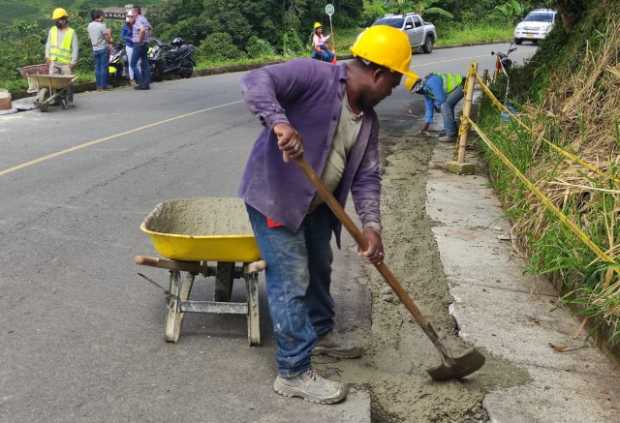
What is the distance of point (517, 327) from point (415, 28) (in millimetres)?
27839

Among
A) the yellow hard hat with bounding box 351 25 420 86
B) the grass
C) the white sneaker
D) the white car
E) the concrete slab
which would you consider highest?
the yellow hard hat with bounding box 351 25 420 86

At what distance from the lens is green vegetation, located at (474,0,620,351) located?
4820 mm

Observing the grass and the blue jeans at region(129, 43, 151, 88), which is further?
the grass

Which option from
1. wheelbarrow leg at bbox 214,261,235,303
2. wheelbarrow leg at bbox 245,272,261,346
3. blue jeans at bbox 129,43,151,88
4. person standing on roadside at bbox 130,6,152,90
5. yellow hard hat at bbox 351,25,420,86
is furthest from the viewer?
blue jeans at bbox 129,43,151,88

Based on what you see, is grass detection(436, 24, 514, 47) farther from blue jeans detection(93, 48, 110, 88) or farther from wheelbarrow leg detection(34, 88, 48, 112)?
wheelbarrow leg detection(34, 88, 48, 112)

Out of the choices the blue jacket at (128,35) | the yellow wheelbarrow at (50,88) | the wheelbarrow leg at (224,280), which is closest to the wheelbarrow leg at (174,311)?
the wheelbarrow leg at (224,280)

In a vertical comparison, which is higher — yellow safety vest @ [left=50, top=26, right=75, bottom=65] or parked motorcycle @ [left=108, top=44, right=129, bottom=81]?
yellow safety vest @ [left=50, top=26, right=75, bottom=65]

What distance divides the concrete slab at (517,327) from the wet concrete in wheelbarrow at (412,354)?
0.09 metres

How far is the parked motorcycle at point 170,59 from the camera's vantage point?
63.9 ft

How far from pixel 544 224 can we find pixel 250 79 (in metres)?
3.30

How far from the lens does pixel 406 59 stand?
3660 mm

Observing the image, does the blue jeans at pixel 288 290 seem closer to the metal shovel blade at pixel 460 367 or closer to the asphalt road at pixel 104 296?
the asphalt road at pixel 104 296

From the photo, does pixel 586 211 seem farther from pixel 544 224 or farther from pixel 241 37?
pixel 241 37

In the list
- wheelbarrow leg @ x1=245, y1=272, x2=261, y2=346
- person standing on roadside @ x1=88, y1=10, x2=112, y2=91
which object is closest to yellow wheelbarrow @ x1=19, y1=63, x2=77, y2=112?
person standing on roadside @ x1=88, y1=10, x2=112, y2=91
